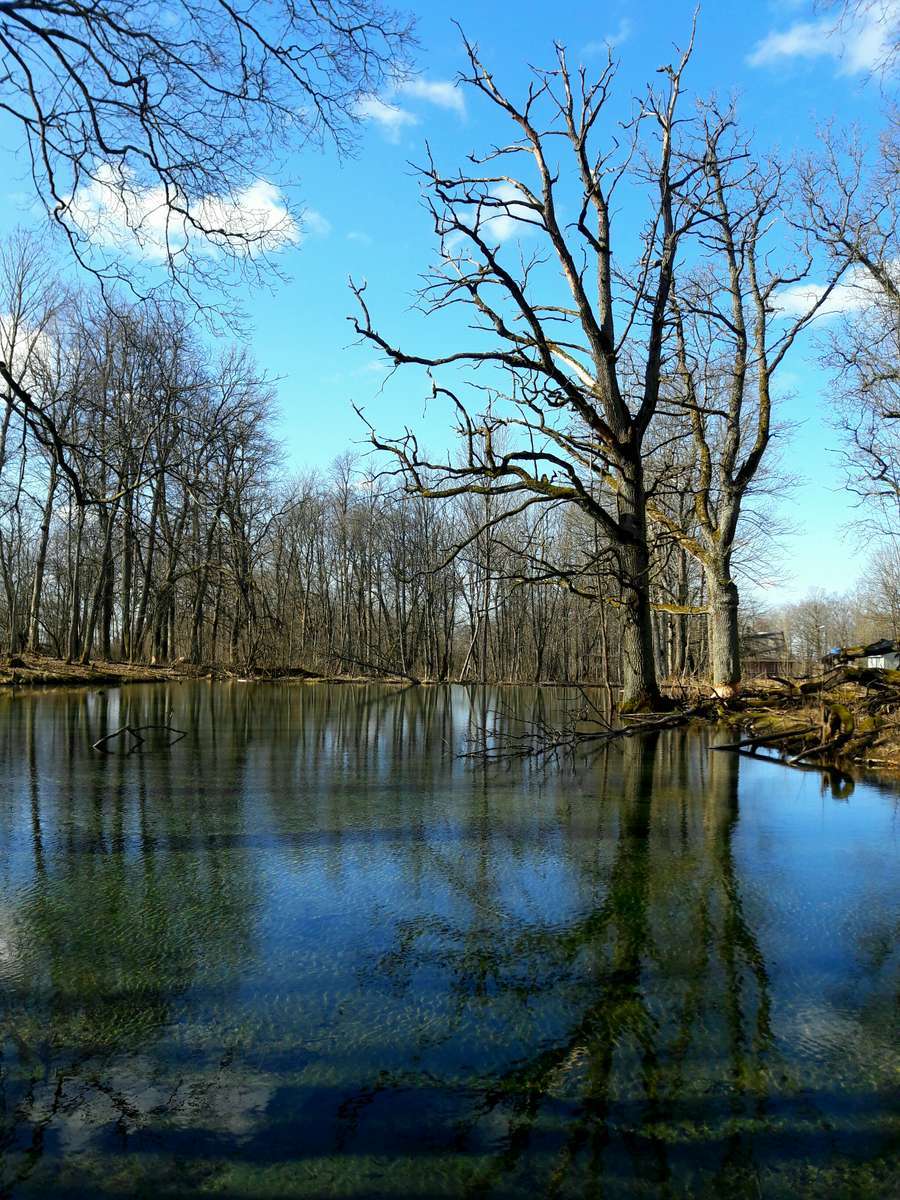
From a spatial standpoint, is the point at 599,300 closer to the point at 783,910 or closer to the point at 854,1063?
the point at 783,910

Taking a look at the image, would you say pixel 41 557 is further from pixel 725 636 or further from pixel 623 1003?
pixel 623 1003

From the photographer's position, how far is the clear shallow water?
6.98 feet

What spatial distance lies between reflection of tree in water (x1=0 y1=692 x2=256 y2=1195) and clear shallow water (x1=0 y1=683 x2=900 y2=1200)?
0.05 ft

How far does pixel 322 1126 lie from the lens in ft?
7.38

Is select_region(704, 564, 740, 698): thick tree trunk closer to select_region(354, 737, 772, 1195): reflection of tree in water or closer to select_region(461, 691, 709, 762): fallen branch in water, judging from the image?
select_region(461, 691, 709, 762): fallen branch in water

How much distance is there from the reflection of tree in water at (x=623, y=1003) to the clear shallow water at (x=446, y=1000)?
12mm

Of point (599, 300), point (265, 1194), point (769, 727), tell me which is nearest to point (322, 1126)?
point (265, 1194)

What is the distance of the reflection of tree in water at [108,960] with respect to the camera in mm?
2342

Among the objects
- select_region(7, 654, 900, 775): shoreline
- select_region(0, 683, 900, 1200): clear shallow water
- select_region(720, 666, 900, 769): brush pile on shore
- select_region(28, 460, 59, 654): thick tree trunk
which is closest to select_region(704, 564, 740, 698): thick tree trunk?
select_region(7, 654, 900, 775): shoreline

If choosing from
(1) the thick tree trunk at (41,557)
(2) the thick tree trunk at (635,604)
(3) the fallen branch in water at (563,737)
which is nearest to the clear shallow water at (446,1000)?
(3) the fallen branch in water at (563,737)

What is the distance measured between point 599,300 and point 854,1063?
34.9 feet

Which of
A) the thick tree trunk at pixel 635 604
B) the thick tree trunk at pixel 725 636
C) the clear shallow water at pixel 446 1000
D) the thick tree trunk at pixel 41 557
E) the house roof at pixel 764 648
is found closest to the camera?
the clear shallow water at pixel 446 1000

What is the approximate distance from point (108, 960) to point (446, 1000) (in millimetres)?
1427

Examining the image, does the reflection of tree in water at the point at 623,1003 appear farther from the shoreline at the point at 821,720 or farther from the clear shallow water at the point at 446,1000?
the shoreline at the point at 821,720
